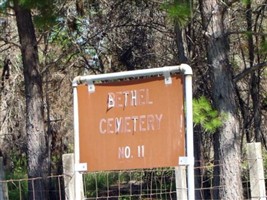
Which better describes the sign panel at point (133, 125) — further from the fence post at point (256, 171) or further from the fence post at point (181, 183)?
the fence post at point (256, 171)

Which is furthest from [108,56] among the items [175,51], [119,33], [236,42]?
[236,42]

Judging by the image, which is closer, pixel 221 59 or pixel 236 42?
pixel 221 59

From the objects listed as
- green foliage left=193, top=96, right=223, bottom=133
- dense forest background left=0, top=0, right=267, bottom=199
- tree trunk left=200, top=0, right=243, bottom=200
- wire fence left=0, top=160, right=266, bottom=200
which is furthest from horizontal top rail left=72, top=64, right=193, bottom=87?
wire fence left=0, top=160, right=266, bottom=200

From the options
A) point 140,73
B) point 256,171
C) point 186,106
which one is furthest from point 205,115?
point 186,106

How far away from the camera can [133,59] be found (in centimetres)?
1541

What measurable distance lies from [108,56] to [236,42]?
9.60 feet

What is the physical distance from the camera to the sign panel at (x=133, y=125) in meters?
5.32

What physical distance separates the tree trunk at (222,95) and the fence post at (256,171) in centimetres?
198

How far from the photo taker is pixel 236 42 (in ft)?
49.7

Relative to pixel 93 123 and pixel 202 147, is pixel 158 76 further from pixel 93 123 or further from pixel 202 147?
pixel 202 147

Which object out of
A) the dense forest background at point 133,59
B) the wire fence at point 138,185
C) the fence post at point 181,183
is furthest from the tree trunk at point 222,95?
the fence post at point 181,183

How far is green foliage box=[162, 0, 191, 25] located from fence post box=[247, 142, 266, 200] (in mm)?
2491

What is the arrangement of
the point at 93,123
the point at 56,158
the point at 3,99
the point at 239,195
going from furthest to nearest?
the point at 56,158 < the point at 3,99 < the point at 239,195 < the point at 93,123

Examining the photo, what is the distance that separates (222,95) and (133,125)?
4304 millimetres
